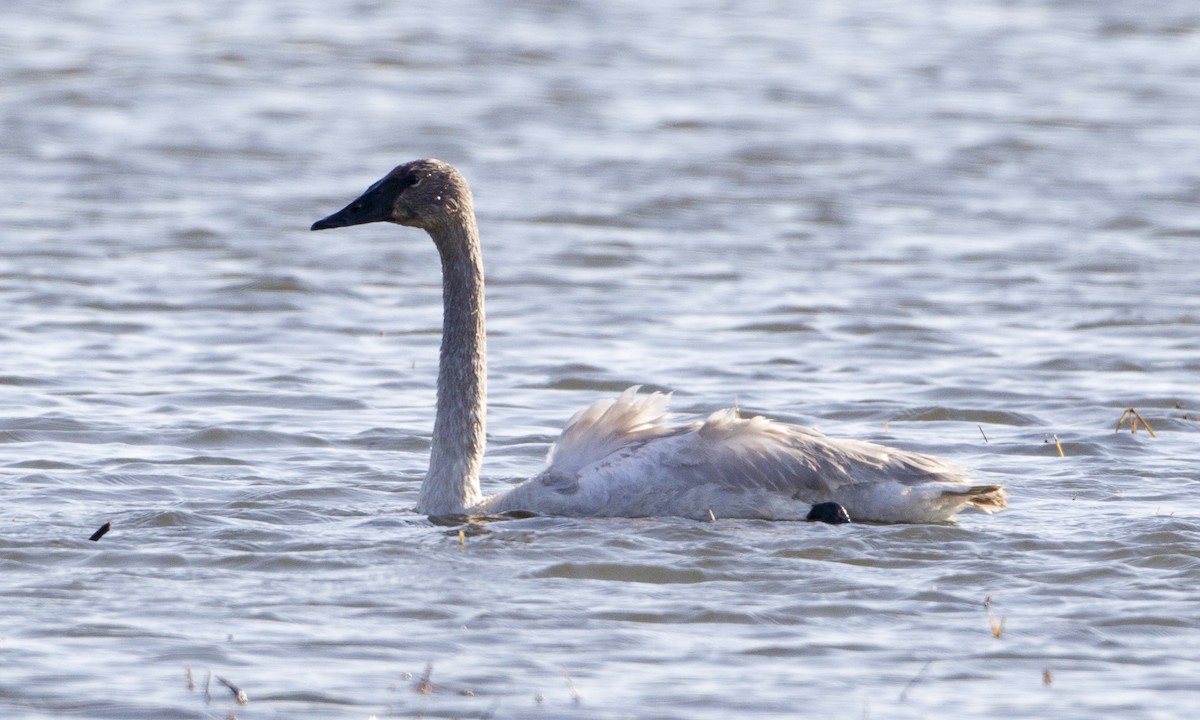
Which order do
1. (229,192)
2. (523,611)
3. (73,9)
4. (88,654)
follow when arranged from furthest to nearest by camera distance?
(73,9), (229,192), (523,611), (88,654)

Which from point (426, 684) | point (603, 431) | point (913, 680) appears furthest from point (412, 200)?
point (913, 680)

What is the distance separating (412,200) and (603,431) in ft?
4.39

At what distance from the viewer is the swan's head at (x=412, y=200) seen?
8750 mm

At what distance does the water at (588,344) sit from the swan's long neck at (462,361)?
0.34 m

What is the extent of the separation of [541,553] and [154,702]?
2066 mm

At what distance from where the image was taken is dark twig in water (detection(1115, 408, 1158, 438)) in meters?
10.0

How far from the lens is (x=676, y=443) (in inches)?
322

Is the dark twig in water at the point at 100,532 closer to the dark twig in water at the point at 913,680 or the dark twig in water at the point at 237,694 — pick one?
the dark twig in water at the point at 237,694

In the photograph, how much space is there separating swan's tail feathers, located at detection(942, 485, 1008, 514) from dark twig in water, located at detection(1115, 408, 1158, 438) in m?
1.93

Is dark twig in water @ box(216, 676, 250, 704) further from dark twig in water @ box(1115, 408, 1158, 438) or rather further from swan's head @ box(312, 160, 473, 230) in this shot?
dark twig in water @ box(1115, 408, 1158, 438)

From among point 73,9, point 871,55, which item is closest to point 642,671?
point 871,55

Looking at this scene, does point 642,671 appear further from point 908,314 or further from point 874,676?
point 908,314

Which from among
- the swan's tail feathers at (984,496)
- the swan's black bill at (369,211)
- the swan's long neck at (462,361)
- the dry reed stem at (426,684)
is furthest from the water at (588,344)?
the swan's black bill at (369,211)

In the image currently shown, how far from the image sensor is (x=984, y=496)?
26.5 ft
